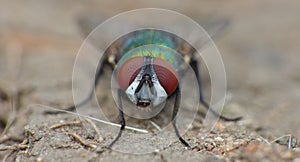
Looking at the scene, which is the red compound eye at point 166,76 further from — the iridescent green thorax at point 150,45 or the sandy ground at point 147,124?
the sandy ground at point 147,124

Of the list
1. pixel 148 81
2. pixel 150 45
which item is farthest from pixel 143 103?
pixel 150 45

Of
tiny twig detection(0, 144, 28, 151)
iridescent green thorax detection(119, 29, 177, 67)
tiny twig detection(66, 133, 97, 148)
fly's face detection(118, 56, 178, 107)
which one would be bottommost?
tiny twig detection(0, 144, 28, 151)

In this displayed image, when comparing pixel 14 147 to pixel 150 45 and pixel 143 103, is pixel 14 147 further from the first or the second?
pixel 150 45

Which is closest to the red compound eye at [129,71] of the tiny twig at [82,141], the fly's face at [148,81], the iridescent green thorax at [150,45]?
the fly's face at [148,81]

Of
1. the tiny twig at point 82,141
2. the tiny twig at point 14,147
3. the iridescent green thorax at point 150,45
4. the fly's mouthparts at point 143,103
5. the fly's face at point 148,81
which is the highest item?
the iridescent green thorax at point 150,45

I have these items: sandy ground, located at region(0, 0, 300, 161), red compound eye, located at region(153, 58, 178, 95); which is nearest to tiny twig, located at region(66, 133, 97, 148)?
sandy ground, located at region(0, 0, 300, 161)

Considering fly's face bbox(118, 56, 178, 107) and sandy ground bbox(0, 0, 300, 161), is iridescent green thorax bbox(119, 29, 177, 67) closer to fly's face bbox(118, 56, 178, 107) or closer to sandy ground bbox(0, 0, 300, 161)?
fly's face bbox(118, 56, 178, 107)

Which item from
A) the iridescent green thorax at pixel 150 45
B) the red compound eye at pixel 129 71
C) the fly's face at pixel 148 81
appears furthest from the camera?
the iridescent green thorax at pixel 150 45

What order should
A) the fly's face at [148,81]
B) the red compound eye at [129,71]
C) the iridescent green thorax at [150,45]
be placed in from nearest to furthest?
the fly's face at [148,81]
the red compound eye at [129,71]
the iridescent green thorax at [150,45]

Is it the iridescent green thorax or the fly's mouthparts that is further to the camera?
the iridescent green thorax
